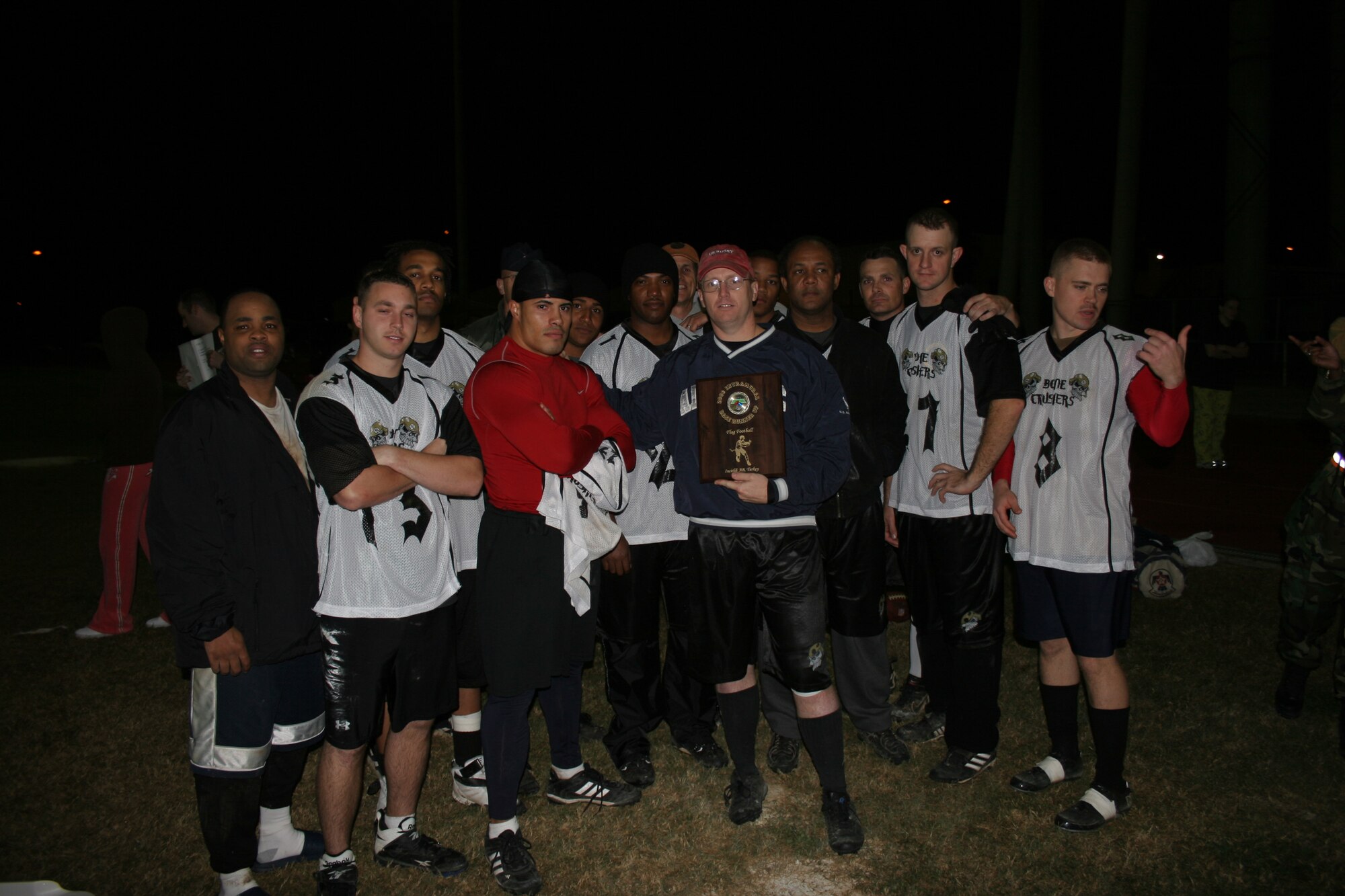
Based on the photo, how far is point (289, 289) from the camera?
190 feet

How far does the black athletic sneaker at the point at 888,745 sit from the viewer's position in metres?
4.46

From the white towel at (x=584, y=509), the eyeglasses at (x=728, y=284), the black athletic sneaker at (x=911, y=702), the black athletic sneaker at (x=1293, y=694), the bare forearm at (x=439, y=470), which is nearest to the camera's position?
the bare forearm at (x=439, y=470)

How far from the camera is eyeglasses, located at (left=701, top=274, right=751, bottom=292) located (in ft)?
12.0

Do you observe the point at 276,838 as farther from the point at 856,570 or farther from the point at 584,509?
the point at 856,570

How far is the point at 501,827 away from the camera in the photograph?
3564 mm

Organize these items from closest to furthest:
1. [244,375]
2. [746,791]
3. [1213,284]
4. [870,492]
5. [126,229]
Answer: [244,375] < [746,791] < [870,492] < [1213,284] < [126,229]

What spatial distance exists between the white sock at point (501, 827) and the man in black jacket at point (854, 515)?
145 cm

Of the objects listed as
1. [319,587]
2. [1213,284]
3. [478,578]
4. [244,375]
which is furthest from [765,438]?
[1213,284]

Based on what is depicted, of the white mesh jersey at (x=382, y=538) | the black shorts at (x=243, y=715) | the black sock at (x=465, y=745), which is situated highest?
the white mesh jersey at (x=382, y=538)

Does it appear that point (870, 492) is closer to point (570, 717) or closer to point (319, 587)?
point (570, 717)

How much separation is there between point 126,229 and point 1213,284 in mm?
61299

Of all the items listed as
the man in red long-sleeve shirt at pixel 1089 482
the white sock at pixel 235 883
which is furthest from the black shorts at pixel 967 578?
the white sock at pixel 235 883

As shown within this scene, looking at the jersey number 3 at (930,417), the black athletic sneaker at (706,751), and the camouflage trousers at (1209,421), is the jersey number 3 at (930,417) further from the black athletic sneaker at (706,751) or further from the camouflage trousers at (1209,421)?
the camouflage trousers at (1209,421)

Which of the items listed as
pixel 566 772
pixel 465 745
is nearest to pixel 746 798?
pixel 566 772
